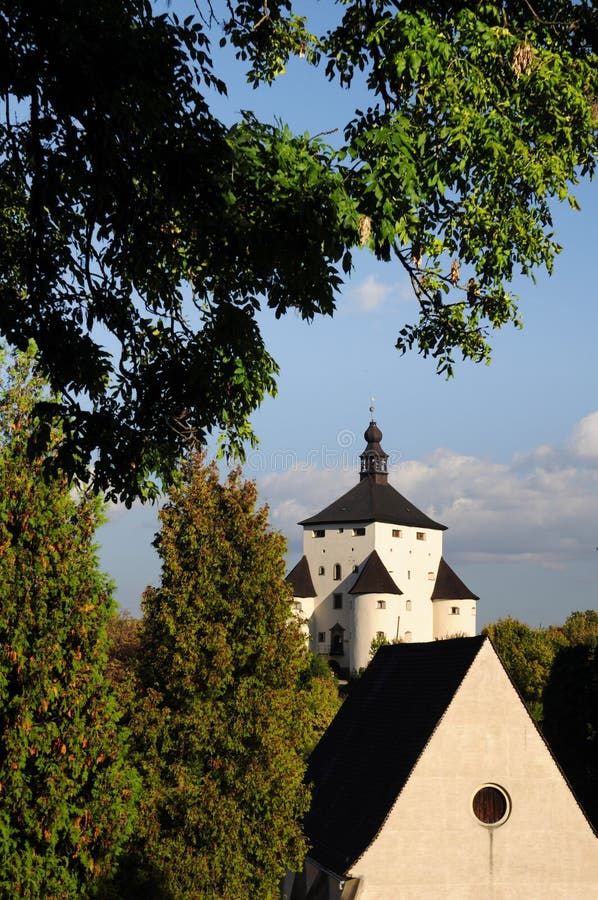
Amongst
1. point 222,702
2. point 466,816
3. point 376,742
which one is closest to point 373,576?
point 376,742

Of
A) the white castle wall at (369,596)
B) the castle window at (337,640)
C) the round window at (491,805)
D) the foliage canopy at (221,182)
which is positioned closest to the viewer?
the foliage canopy at (221,182)

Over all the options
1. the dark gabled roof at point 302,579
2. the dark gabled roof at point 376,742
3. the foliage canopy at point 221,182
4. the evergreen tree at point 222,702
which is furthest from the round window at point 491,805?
the dark gabled roof at point 302,579

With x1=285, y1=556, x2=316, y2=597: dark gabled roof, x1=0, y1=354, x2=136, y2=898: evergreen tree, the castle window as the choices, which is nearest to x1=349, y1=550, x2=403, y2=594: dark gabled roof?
the castle window

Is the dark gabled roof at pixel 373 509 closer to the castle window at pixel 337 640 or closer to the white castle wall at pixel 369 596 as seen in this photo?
the white castle wall at pixel 369 596

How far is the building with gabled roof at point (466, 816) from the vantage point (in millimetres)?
25047

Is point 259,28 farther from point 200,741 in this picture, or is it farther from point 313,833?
point 313,833

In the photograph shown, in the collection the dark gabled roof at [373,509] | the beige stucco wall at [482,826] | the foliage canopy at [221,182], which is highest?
the dark gabled roof at [373,509]

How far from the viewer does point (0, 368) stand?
19562mm

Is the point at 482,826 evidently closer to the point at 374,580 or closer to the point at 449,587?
the point at 374,580

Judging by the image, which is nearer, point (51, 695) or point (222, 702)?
point (51, 695)

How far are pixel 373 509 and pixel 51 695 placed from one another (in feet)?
375

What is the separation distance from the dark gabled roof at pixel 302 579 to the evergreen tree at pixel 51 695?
109m

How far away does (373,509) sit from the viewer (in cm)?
13250

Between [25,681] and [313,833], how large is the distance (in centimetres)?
1175
